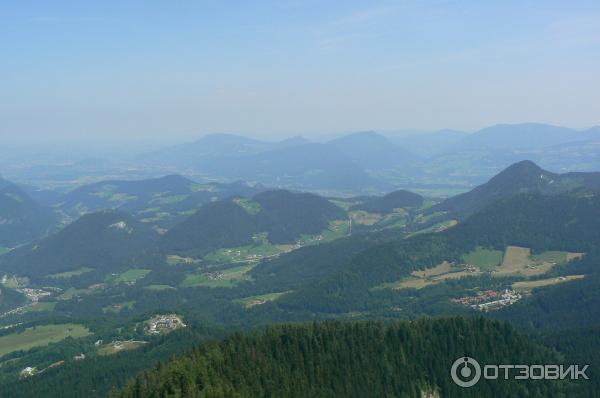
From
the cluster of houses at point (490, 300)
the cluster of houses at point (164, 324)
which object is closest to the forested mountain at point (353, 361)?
the cluster of houses at point (490, 300)

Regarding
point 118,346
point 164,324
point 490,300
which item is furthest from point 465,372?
point 118,346

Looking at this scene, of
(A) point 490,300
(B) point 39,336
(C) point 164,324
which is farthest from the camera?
(A) point 490,300

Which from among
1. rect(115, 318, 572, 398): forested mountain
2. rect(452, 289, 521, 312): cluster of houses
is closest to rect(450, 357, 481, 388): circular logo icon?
rect(115, 318, 572, 398): forested mountain

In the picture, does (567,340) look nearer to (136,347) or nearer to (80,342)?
(136,347)

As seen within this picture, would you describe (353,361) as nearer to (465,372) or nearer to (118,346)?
(465,372)

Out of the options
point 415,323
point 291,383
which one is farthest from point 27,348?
point 415,323

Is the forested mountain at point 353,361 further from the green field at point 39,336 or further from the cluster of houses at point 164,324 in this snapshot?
the green field at point 39,336
